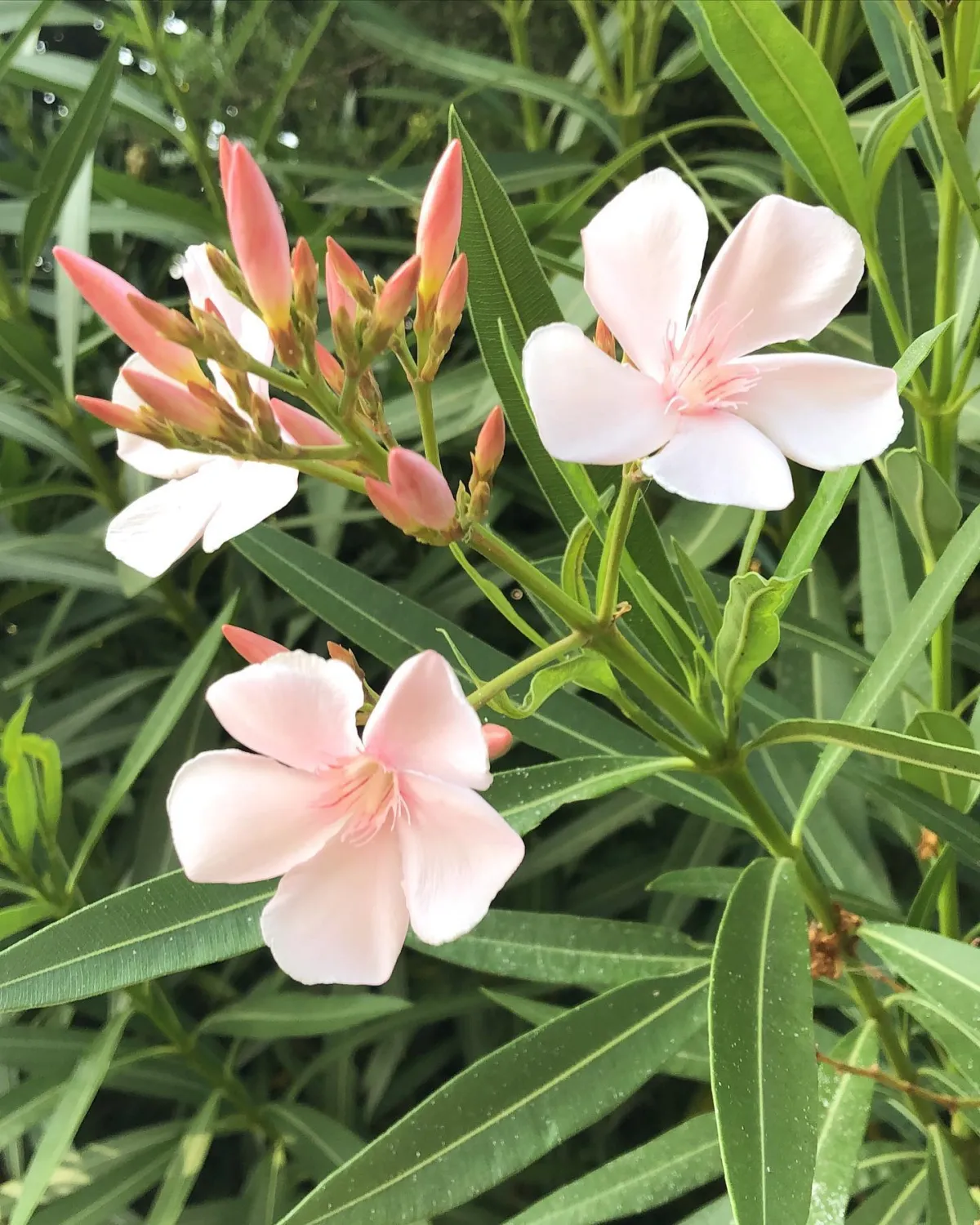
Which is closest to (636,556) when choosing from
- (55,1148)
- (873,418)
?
(873,418)

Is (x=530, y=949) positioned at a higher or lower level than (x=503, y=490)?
lower

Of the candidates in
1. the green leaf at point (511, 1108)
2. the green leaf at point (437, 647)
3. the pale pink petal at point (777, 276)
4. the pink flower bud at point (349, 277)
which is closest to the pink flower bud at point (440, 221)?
the pink flower bud at point (349, 277)

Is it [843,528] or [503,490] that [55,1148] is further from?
[843,528]

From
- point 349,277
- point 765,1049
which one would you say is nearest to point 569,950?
point 765,1049

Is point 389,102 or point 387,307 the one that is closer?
point 387,307

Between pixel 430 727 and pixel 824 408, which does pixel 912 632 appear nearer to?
pixel 824 408

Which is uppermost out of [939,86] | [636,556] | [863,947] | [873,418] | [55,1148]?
[939,86]
